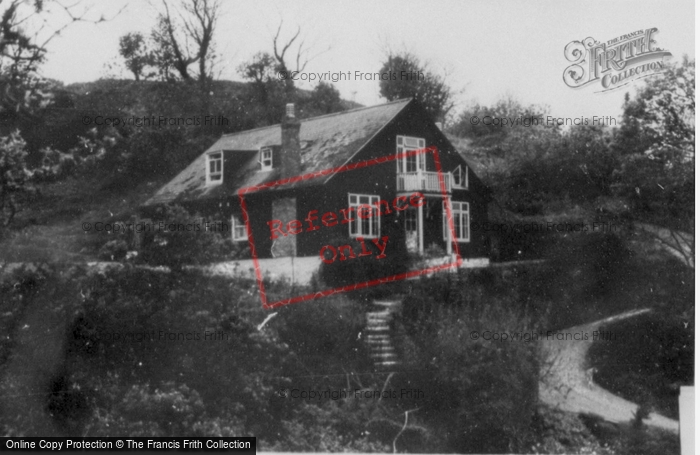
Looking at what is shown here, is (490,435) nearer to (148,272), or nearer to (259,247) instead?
(259,247)

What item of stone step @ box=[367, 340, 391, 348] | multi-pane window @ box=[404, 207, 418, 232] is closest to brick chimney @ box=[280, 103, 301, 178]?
multi-pane window @ box=[404, 207, 418, 232]

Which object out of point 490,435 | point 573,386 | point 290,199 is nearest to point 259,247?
point 290,199

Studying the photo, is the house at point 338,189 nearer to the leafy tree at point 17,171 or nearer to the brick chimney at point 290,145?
the brick chimney at point 290,145

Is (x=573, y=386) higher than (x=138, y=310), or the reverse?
(x=138, y=310)
